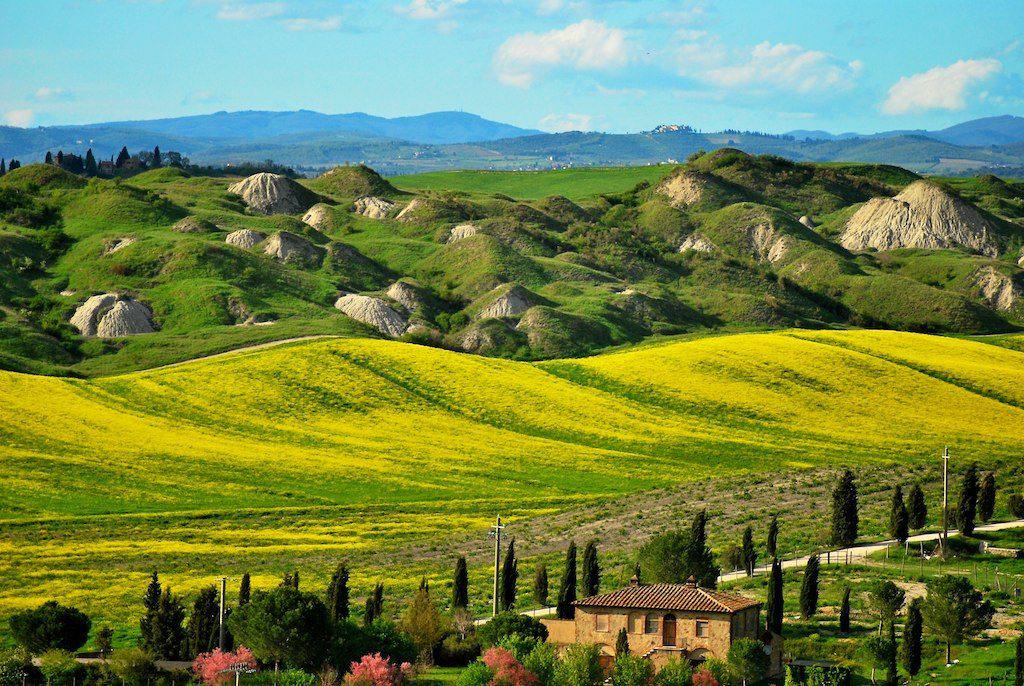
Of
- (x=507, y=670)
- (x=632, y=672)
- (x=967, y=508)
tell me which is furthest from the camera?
(x=967, y=508)

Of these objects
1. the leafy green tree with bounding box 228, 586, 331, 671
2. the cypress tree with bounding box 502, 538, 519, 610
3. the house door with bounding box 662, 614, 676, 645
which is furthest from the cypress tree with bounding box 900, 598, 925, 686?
the leafy green tree with bounding box 228, 586, 331, 671

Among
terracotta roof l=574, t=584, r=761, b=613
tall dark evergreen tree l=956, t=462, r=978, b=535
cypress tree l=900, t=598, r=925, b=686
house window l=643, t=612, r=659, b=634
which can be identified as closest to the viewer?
cypress tree l=900, t=598, r=925, b=686

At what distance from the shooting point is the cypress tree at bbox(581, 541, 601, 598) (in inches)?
3068

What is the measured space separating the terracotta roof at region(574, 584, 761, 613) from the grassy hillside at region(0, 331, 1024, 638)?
1652cm

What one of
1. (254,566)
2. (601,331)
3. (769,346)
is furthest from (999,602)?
(601,331)

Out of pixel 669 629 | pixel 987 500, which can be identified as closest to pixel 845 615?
pixel 669 629

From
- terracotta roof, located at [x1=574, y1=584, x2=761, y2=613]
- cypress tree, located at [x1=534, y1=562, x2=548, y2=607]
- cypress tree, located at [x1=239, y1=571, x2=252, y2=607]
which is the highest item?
terracotta roof, located at [x1=574, y1=584, x2=761, y2=613]

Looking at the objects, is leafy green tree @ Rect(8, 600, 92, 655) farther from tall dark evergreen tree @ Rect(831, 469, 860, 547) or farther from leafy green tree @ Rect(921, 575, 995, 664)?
tall dark evergreen tree @ Rect(831, 469, 860, 547)

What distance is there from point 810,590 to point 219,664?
29.3m

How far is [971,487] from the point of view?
299 feet

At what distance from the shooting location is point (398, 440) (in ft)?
389

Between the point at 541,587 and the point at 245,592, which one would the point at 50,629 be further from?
the point at 541,587

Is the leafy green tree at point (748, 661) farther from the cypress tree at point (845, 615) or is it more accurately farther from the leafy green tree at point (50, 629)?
the leafy green tree at point (50, 629)

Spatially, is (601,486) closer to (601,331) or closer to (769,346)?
(769,346)
